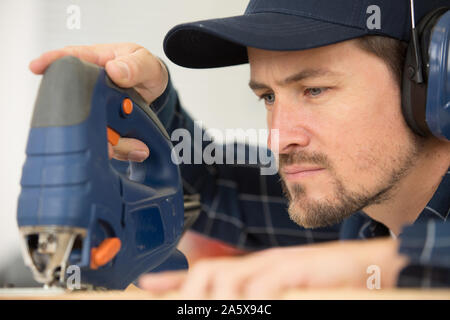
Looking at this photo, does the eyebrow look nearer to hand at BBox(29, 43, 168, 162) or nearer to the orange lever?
hand at BBox(29, 43, 168, 162)

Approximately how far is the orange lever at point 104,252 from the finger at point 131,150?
208mm

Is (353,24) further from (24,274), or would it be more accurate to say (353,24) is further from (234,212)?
(24,274)

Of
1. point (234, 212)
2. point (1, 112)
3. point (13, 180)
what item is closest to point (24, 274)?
point (13, 180)

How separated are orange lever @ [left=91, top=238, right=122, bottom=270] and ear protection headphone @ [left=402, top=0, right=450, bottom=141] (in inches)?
21.5

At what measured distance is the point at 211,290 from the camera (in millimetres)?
429

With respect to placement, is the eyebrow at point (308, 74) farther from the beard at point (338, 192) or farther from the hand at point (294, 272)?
the hand at point (294, 272)

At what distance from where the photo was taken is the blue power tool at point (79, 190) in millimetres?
510

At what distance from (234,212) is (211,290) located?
1094 millimetres

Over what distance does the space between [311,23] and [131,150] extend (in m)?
0.40

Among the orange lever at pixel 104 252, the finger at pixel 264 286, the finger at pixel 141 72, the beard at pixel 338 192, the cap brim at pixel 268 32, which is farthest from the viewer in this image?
the beard at pixel 338 192

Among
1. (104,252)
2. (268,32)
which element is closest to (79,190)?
(104,252)

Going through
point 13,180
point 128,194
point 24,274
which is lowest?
point 24,274

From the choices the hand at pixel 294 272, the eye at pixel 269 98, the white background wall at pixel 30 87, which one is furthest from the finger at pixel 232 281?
the white background wall at pixel 30 87

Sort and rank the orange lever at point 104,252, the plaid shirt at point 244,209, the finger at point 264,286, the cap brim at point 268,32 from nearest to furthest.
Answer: the finger at point 264,286 < the orange lever at point 104,252 < the cap brim at point 268,32 < the plaid shirt at point 244,209
